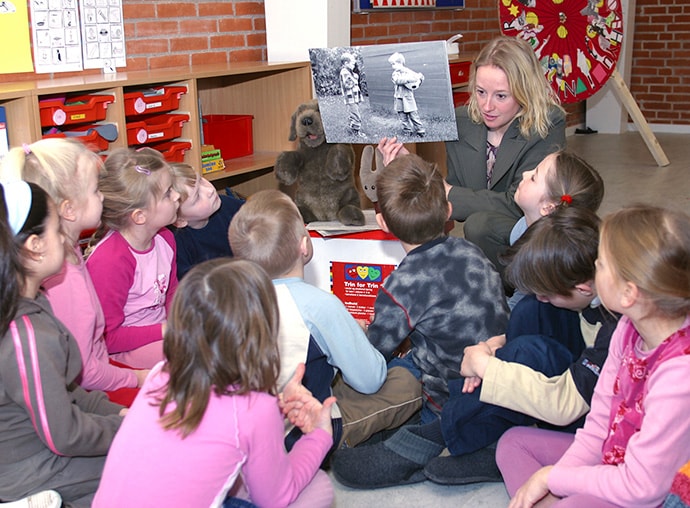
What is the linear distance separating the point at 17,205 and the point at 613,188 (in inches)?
170

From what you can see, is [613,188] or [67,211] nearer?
[67,211]

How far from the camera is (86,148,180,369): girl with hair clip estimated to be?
2.07 meters

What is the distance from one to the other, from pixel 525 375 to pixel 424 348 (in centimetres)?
38

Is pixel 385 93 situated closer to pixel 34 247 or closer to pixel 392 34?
pixel 34 247

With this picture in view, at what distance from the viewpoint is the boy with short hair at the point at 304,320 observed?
1.74 m

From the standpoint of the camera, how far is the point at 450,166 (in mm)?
2916

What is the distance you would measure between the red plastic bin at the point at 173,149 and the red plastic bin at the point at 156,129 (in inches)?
1.1

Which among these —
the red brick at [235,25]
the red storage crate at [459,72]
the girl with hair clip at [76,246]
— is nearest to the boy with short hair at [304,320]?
the girl with hair clip at [76,246]

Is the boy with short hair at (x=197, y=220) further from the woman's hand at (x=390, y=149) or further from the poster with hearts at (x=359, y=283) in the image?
the woman's hand at (x=390, y=149)

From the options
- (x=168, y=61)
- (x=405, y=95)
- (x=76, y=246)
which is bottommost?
(x=76, y=246)

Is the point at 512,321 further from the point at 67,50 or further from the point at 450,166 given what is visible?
the point at 67,50

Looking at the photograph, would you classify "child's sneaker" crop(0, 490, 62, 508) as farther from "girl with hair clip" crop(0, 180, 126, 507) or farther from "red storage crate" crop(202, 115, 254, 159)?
"red storage crate" crop(202, 115, 254, 159)

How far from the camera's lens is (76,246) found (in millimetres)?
1977

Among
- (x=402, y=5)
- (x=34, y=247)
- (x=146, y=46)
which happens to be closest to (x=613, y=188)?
(x=402, y=5)
